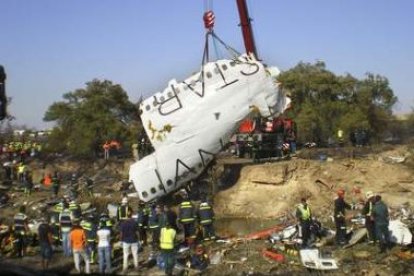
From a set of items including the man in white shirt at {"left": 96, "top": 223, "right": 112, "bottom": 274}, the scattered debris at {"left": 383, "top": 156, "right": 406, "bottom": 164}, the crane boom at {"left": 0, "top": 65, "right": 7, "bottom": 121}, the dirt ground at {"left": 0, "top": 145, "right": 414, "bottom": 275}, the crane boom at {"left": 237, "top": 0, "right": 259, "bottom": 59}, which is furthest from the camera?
the crane boom at {"left": 237, "top": 0, "right": 259, "bottom": 59}

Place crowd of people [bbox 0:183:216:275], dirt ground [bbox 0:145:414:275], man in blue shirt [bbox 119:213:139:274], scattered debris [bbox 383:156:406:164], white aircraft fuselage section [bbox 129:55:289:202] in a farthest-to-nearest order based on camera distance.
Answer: scattered debris [bbox 383:156:406:164] → dirt ground [bbox 0:145:414:275] → white aircraft fuselage section [bbox 129:55:289:202] → man in blue shirt [bbox 119:213:139:274] → crowd of people [bbox 0:183:216:275]

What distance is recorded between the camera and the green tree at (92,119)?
35062 mm

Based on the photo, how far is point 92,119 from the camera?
119ft

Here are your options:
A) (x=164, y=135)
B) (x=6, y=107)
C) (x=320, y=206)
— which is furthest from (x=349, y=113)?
(x=6, y=107)

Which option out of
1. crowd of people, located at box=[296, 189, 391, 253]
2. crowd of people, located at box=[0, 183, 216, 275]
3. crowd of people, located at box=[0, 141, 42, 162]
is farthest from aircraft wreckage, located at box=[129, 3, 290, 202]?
crowd of people, located at box=[0, 141, 42, 162]

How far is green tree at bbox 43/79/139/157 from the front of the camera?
115ft

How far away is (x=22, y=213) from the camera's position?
1730cm

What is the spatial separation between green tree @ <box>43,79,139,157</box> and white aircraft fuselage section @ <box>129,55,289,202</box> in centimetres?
1360

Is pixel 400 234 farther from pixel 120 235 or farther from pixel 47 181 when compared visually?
pixel 47 181

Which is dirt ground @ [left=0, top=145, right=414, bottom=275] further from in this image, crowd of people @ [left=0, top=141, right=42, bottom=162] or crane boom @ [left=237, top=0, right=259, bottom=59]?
crane boom @ [left=237, top=0, right=259, bottom=59]

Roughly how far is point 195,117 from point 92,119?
52.5 feet

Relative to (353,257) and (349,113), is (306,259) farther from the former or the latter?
(349,113)

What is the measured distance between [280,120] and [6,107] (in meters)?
17.3

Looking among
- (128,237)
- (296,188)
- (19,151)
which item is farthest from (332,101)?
(128,237)
